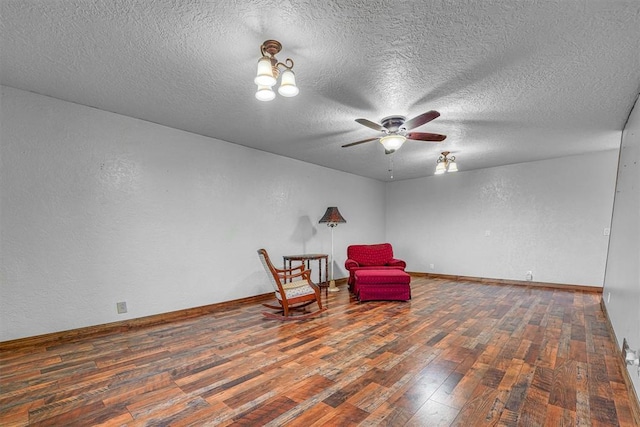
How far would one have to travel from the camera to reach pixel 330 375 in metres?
2.12

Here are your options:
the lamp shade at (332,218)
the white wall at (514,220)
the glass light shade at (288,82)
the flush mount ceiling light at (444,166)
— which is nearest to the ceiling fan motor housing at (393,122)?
the flush mount ceiling light at (444,166)

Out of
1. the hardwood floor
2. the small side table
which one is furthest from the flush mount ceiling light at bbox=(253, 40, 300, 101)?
the small side table

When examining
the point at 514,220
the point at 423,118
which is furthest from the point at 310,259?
the point at 514,220

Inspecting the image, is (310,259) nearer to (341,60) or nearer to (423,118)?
(423,118)

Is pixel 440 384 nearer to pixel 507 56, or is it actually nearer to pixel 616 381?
pixel 616 381

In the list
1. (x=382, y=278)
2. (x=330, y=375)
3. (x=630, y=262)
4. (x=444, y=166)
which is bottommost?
(x=330, y=375)

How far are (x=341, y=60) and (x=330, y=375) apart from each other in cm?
249

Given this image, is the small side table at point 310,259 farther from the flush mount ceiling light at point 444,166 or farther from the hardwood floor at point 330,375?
the flush mount ceiling light at point 444,166

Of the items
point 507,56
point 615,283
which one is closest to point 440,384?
point 507,56

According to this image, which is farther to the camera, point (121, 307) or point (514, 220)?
Answer: point (514, 220)

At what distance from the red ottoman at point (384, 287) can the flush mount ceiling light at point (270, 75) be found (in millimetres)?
3265

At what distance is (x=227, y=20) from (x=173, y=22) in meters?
0.36

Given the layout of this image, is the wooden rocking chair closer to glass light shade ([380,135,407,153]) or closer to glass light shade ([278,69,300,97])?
glass light shade ([380,135,407,153])

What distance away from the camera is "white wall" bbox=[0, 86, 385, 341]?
263cm
